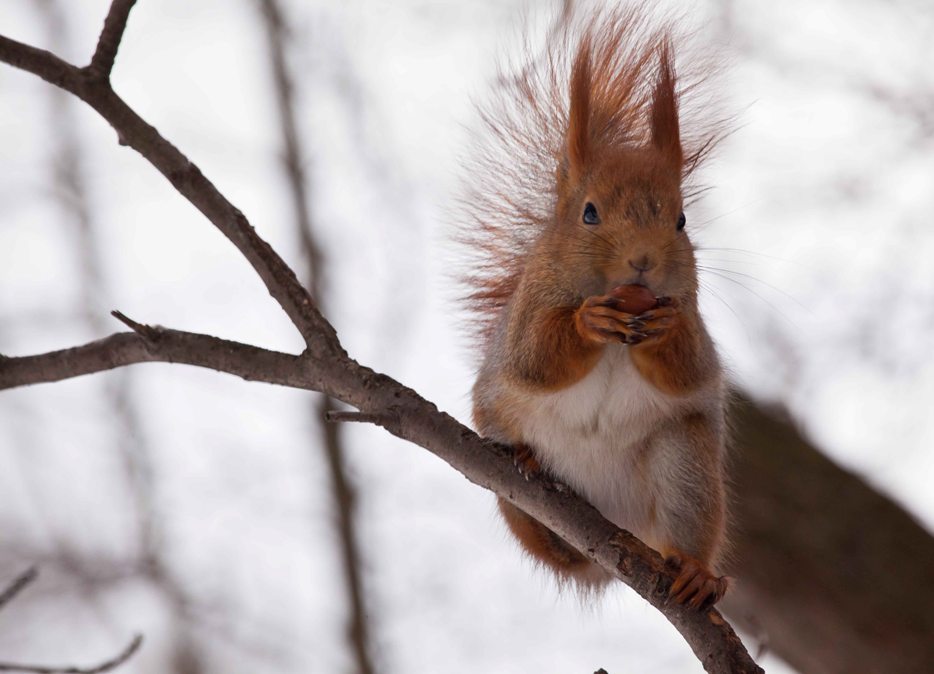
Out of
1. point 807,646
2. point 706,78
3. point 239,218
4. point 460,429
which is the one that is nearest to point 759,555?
point 807,646

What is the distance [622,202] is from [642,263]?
222 mm

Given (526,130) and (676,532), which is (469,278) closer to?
(526,130)

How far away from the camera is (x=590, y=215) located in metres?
2.47

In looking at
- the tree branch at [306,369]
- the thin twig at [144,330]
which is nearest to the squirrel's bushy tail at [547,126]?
the tree branch at [306,369]

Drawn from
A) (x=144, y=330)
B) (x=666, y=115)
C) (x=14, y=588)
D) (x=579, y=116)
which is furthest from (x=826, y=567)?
(x=14, y=588)

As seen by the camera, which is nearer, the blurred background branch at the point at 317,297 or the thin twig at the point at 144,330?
the thin twig at the point at 144,330

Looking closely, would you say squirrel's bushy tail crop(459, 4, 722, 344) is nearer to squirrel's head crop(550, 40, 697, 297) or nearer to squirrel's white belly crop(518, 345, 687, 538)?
squirrel's head crop(550, 40, 697, 297)

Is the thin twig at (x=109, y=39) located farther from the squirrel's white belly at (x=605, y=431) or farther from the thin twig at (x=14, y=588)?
the squirrel's white belly at (x=605, y=431)

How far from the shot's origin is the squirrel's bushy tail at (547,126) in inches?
113

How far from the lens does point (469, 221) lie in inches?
123

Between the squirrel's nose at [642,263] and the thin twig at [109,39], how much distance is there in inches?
43.5

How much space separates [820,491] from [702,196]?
5.11 feet

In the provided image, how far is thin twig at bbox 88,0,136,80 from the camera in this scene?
201 cm

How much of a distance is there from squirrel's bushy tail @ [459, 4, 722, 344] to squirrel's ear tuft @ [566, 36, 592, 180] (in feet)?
0.33
